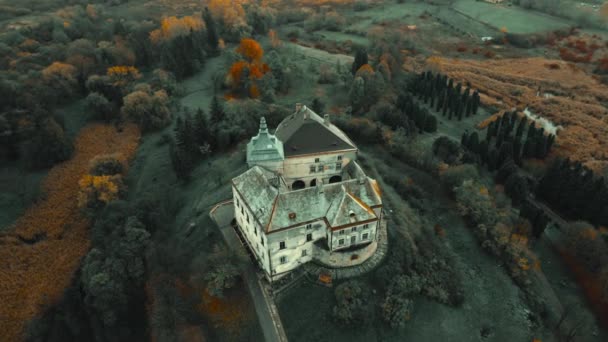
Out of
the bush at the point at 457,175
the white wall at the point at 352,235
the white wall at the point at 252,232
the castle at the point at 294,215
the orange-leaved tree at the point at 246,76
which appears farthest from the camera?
the orange-leaved tree at the point at 246,76

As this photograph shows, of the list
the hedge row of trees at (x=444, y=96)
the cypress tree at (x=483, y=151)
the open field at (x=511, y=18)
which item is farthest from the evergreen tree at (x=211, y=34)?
the open field at (x=511, y=18)

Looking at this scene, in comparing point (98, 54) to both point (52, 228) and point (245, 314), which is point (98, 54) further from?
point (245, 314)

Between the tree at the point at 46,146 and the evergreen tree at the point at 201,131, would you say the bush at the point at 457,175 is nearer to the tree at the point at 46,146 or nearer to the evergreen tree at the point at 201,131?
the evergreen tree at the point at 201,131

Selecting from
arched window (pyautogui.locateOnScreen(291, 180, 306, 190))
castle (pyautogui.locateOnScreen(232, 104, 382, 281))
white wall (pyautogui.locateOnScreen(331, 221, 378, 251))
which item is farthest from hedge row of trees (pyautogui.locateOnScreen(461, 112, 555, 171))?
white wall (pyautogui.locateOnScreen(331, 221, 378, 251))

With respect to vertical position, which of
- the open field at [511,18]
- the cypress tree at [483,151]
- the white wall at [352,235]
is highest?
the white wall at [352,235]

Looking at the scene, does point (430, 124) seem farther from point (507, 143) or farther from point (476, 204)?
point (476, 204)

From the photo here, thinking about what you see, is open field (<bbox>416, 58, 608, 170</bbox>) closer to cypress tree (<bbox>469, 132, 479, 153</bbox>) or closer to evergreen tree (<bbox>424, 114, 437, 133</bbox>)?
cypress tree (<bbox>469, 132, 479, 153</bbox>)

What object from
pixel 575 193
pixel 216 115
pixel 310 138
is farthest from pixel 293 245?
pixel 575 193

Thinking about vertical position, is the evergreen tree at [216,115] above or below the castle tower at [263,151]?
below
